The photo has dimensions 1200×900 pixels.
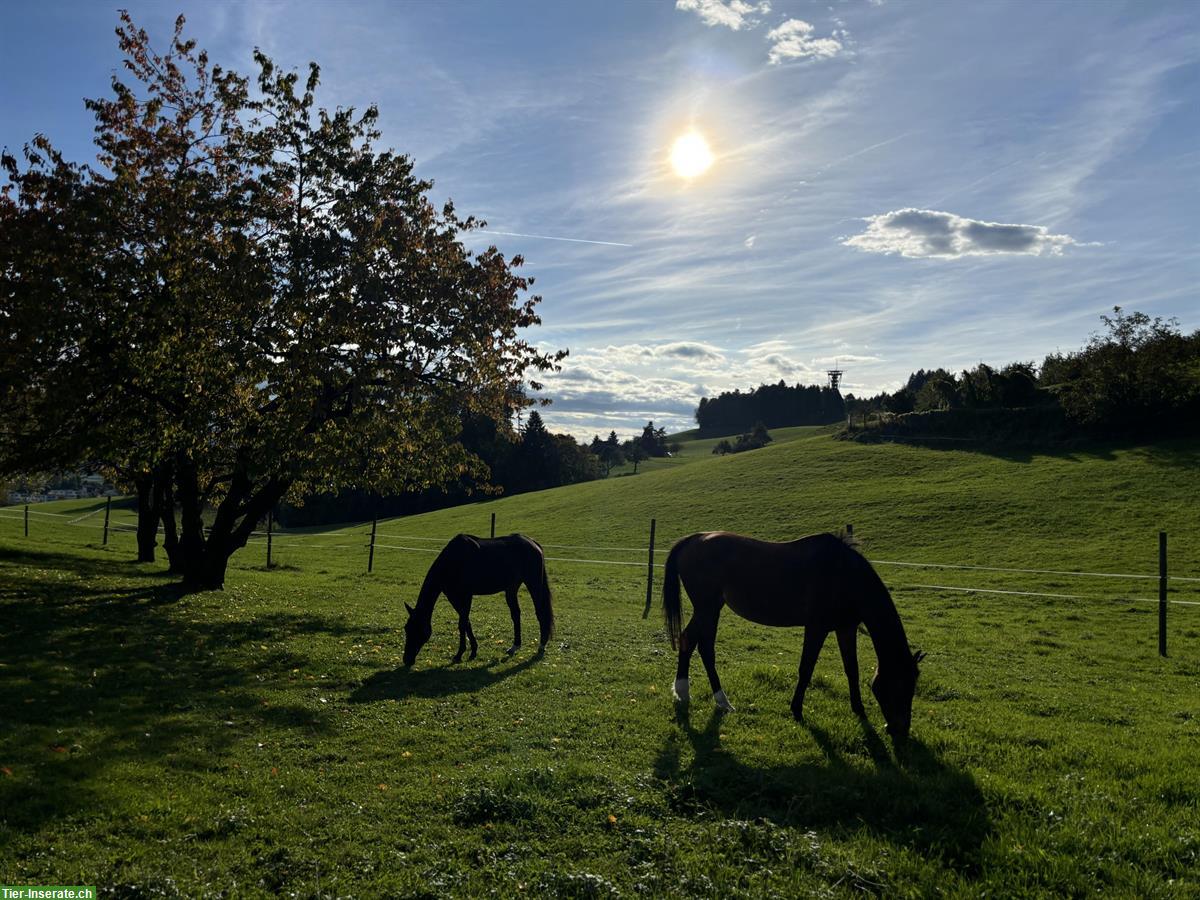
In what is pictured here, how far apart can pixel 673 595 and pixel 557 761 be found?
318 centimetres

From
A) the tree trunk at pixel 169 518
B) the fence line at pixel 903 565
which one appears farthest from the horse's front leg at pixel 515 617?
the tree trunk at pixel 169 518

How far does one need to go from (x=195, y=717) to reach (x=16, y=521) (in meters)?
55.5

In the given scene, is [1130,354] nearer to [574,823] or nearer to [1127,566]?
[1127,566]

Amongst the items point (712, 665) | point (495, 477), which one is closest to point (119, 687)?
point (712, 665)

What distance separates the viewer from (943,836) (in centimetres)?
539

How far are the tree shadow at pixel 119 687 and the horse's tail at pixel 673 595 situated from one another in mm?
4614

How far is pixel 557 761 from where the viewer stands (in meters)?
7.02

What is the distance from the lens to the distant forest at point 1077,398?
4491cm

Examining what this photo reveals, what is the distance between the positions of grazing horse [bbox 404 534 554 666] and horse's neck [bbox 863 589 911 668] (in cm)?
639

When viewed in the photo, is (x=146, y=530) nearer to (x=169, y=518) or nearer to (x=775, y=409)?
(x=169, y=518)

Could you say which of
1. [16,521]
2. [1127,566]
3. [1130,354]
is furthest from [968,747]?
[16,521]

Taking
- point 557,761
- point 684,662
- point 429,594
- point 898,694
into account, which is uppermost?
point 429,594

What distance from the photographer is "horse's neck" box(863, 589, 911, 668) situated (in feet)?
25.3

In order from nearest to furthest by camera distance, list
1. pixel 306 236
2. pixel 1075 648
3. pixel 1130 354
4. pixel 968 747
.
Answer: pixel 968 747, pixel 1075 648, pixel 306 236, pixel 1130 354
